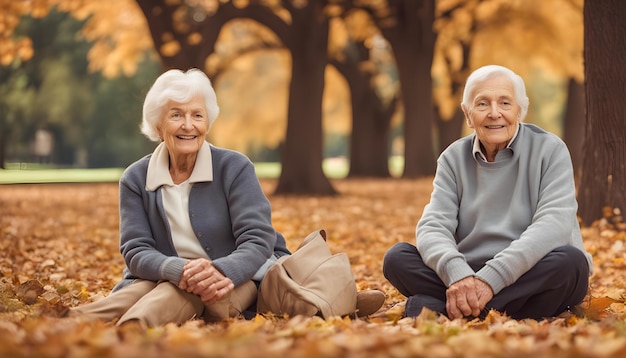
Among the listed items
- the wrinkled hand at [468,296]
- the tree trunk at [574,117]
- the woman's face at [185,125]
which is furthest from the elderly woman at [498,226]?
the tree trunk at [574,117]

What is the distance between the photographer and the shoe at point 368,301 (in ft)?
15.5

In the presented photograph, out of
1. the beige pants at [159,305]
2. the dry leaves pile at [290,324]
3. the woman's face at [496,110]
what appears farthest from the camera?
the woman's face at [496,110]

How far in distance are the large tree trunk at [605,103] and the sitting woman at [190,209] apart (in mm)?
5159

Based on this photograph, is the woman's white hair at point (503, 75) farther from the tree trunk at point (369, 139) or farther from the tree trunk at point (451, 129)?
the tree trunk at point (451, 129)

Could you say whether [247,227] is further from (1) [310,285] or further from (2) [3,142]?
(2) [3,142]

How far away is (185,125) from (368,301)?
1.41m

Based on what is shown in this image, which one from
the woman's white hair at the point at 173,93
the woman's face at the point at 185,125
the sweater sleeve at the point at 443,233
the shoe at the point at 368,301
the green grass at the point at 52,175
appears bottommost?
the green grass at the point at 52,175

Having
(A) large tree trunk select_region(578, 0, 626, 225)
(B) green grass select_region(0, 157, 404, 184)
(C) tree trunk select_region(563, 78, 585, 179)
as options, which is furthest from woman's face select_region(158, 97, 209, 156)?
(B) green grass select_region(0, 157, 404, 184)

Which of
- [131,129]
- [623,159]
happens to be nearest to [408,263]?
[623,159]

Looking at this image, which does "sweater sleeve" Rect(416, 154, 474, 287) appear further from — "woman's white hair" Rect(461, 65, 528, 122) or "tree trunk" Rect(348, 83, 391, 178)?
"tree trunk" Rect(348, 83, 391, 178)

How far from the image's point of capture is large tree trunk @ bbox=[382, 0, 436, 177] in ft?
64.0

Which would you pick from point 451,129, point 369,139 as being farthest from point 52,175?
point 451,129

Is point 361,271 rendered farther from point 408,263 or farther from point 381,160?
point 381,160

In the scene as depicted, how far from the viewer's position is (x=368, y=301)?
4.74 metres
